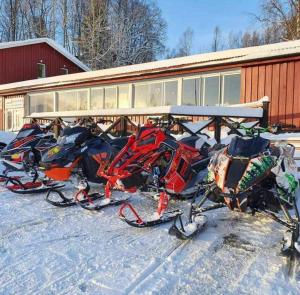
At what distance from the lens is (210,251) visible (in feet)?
9.55

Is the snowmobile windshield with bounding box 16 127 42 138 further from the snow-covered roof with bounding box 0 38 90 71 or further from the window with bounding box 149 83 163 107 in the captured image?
the snow-covered roof with bounding box 0 38 90 71

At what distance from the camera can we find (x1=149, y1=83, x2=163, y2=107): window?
417 inches

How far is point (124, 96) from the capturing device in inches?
453

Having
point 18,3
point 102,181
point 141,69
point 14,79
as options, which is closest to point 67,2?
point 18,3

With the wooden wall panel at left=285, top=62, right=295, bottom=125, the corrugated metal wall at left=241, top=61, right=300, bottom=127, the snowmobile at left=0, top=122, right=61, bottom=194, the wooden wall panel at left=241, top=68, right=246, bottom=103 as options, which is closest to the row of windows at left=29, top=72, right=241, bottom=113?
the wooden wall panel at left=241, top=68, right=246, bottom=103

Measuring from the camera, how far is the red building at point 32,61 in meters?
19.1

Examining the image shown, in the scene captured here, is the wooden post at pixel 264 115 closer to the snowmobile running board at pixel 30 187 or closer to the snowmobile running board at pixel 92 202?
the snowmobile running board at pixel 92 202

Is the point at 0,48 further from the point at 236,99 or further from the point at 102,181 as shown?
the point at 102,181

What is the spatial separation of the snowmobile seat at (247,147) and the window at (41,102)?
11583 millimetres

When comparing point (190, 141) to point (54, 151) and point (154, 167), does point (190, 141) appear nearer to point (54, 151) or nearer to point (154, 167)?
point (154, 167)

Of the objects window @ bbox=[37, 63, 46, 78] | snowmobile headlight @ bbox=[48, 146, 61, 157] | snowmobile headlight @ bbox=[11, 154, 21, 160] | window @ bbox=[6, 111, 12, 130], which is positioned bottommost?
snowmobile headlight @ bbox=[11, 154, 21, 160]

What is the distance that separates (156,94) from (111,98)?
182 centimetres

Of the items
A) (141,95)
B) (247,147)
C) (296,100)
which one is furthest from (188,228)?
(141,95)

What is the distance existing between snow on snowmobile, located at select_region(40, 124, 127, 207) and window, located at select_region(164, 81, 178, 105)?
18.3 feet
